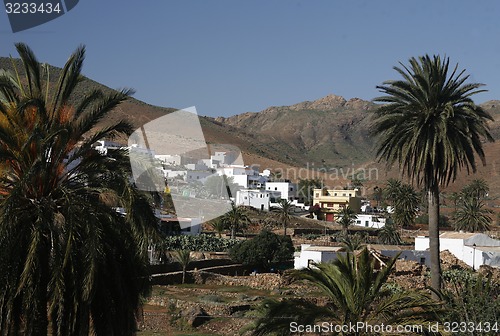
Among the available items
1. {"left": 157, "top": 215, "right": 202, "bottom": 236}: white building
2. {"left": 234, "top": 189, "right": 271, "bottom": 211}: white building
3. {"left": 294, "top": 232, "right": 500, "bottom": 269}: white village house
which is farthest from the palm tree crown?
{"left": 234, "top": 189, "right": 271, "bottom": 211}: white building

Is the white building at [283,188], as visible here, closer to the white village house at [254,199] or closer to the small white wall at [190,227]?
the white village house at [254,199]

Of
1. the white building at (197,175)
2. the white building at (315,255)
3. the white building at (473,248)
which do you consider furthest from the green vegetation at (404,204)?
the white building at (315,255)

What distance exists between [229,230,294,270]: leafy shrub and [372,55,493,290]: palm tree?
23.1 meters

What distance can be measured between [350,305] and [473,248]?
34901mm

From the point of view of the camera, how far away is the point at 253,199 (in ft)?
280

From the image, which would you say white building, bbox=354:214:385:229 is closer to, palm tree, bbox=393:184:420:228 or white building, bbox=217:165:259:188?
palm tree, bbox=393:184:420:228

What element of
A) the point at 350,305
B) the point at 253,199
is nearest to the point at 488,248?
the point at 350,305

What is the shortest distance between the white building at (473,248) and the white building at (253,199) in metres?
39.8

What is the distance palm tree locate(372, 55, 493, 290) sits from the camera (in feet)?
63.3

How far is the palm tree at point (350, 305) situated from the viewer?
11305mm

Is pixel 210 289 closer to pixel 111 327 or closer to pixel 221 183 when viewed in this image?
pixel 111 327

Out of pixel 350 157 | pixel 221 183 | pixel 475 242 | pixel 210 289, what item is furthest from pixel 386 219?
pixel 350 157

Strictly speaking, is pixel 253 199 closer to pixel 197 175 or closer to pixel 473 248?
pixel 197 175

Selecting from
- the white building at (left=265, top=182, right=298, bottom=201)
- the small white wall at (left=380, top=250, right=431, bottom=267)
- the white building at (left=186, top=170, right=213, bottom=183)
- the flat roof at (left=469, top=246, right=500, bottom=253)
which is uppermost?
the white building at (left=186, top=170, right=213, bottom=183)
